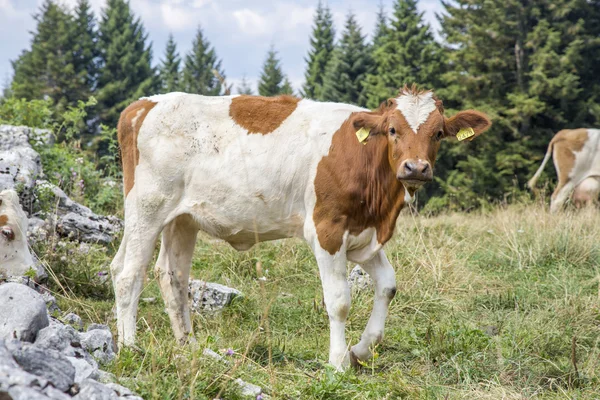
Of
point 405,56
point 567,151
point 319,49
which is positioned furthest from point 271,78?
point 567,151

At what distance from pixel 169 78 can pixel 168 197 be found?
51.0m

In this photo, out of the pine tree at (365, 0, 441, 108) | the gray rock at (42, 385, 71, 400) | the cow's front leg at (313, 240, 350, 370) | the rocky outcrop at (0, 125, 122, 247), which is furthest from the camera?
the pine tree at (365, 0, 441, 108)

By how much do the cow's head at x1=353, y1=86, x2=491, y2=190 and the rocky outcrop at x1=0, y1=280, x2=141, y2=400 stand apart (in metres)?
2.24

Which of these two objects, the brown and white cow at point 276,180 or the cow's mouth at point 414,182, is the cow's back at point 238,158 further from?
the cow's mouth at point 414,182

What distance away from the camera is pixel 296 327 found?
6.05 m

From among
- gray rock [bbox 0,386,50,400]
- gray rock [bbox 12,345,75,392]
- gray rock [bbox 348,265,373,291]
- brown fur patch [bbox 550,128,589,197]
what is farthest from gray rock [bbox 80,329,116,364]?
brown fur patch [bbox 550,128,589,197]

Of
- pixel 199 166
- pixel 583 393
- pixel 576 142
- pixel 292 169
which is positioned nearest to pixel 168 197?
pixel 199 166

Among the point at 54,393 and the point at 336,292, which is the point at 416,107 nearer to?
the point at 336,292

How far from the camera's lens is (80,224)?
25.7 ft

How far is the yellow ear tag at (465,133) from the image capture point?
15.9 ft

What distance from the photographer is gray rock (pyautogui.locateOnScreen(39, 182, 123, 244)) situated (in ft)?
25.3

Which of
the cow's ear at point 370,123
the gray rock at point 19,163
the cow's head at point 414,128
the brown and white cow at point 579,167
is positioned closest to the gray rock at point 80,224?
the gray rock at point 19,163

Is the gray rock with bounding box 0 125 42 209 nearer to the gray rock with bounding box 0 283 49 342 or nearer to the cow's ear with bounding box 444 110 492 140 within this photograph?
the gray rock with bounding box 0 283 49 342

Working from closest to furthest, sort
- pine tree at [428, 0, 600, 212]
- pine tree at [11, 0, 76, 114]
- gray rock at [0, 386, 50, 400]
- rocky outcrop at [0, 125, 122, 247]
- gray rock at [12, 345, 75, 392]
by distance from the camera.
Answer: gray rock at [0, 386, 50, 400] < gray rock at [12, 345, 75, 392] < rocky outcrop at [0, 125, 122, 247] < pine tree at [428, 0, 600, 212] < pine tree at [11, 0, 76, 114]
